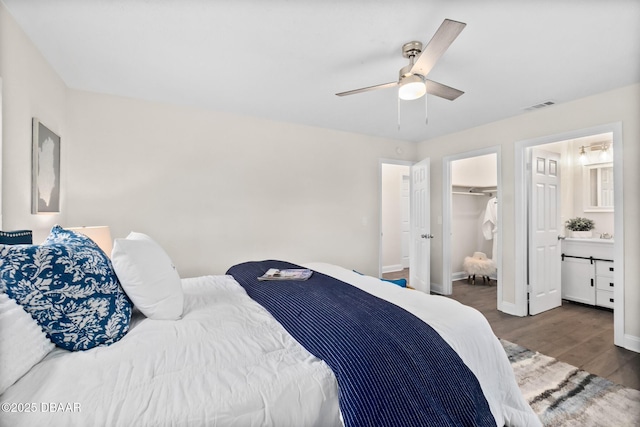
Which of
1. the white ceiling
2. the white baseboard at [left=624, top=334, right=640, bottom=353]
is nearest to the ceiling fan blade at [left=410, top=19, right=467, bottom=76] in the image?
the white ceiling

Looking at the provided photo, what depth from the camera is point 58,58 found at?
221cm

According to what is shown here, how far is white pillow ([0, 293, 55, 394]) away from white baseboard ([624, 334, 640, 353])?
164 inches

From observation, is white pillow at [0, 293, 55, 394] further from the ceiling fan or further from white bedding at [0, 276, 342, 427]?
the ceiling fan

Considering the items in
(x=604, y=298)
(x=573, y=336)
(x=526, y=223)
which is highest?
(x=526, y=223)

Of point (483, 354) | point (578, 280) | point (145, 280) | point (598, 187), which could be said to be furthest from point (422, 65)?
point (598, 187)

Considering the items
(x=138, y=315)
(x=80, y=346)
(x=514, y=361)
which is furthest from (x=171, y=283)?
(x=514, y=361)

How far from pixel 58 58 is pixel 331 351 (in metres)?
2.90

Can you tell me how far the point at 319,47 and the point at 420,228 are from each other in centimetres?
316

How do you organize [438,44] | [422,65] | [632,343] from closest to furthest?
[438,44] < [422,65] < [632,343]

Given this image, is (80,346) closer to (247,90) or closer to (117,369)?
(117,369)

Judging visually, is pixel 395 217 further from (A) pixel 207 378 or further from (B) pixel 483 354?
(A) pixel 207 378

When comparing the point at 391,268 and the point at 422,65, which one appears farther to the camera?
the point at 391,268

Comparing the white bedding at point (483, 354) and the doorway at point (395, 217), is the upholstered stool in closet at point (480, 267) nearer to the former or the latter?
the doorway at point (395, 217)

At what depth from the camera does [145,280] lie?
1.35m
